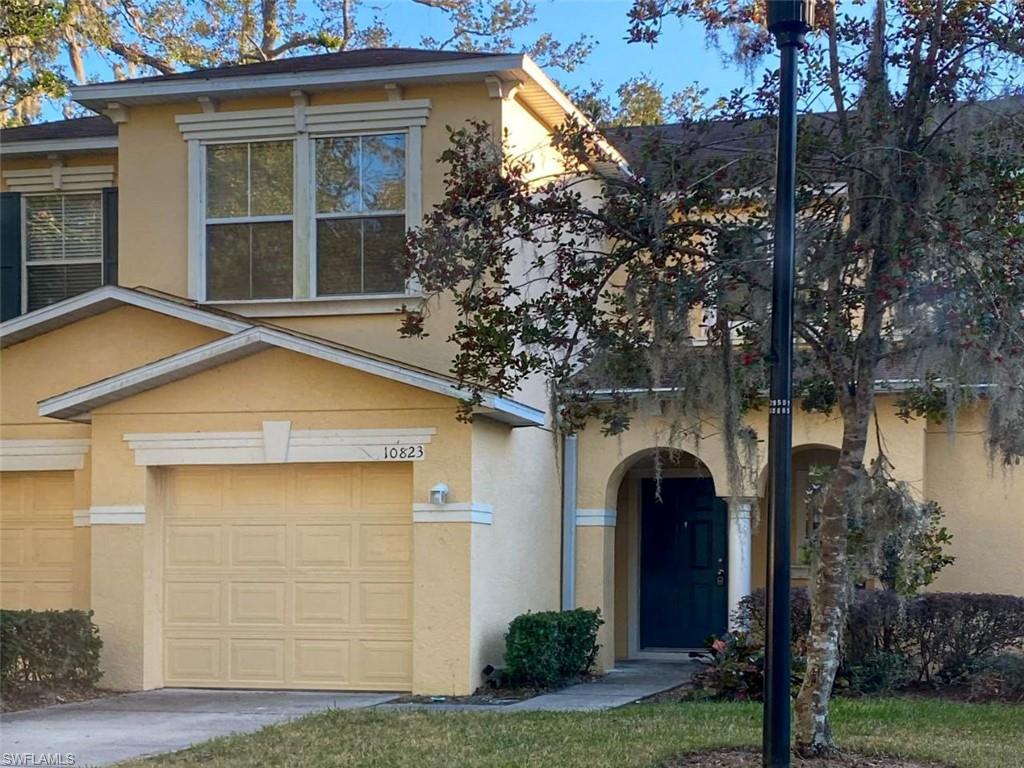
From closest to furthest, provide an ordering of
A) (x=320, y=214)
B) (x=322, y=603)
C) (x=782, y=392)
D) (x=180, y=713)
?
1. (x=782, y=392)
2. (x=180, y=713)
3. (x=322, y=603)
4. (x=320, y=214)

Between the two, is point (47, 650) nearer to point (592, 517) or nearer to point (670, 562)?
point (592, 517)

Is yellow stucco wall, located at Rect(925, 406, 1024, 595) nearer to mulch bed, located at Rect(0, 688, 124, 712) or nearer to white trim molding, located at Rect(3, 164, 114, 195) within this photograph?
mulch bed, located at Rect(0, 688, 124, 712)

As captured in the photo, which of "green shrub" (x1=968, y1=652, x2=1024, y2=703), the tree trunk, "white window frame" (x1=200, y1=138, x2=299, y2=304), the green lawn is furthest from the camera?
"white window frame" (x1=200, y1=138, x2=299, y2=304)

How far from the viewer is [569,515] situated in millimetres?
15125

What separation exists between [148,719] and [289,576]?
101 inches

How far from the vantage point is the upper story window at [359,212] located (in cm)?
1355

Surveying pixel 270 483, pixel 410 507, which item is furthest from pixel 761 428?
pixel 270 483

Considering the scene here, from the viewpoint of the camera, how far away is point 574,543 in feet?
49.6

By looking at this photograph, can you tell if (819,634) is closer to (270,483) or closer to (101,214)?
(270,483)

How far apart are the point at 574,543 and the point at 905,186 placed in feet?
26.8

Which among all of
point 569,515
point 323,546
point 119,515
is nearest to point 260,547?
point 323,546

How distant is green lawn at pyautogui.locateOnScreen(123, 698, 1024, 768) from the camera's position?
27.9ft

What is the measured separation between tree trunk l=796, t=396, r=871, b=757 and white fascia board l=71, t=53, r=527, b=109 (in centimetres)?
644

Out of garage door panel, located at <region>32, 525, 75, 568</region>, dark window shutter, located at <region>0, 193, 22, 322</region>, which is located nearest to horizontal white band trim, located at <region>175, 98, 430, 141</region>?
dark window shutter, located at <region>0, 193, 22, 322</region>
